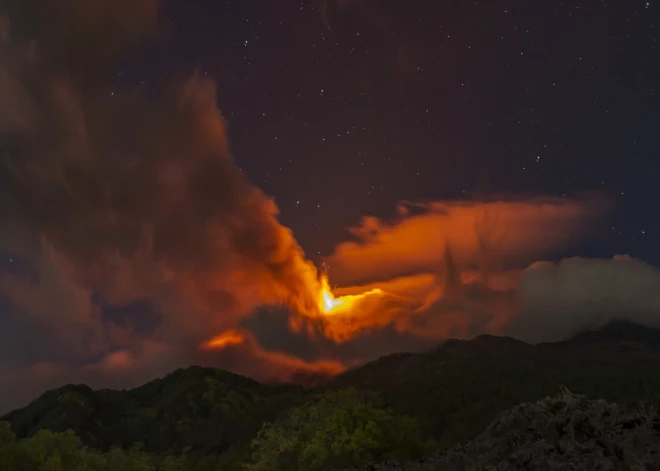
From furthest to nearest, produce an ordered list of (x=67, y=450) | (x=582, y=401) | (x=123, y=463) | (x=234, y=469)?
(x=234, y=469) → (x=123, y=463) → (x=67, y=450) → (x=582, y=401)

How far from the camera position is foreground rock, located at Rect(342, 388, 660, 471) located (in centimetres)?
2472

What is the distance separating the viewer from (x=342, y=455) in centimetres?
6134

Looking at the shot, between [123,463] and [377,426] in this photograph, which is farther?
[123,463]

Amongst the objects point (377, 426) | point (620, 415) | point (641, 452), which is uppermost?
point (377, 426)

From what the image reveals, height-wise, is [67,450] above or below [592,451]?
above

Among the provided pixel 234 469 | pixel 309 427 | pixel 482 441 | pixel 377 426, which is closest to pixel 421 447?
pixel 377 426

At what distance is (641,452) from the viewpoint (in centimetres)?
2500

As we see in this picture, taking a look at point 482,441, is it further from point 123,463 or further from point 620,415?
point 123,463

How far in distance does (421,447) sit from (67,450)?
4661cm

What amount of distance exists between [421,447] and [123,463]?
4995 cm

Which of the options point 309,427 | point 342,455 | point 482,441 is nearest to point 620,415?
point 482,441

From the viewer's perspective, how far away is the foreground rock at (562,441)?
81.1 ft

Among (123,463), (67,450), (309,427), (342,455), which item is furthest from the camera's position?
(123,463)

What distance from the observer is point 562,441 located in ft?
90.1
